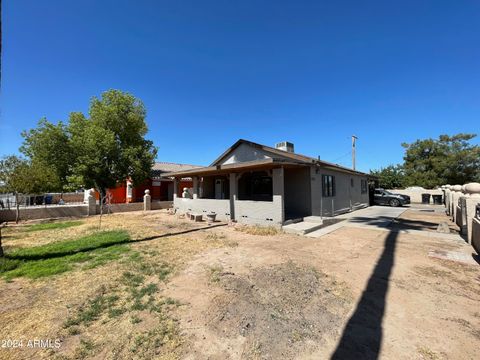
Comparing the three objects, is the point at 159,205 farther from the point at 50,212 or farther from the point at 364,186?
the point at 364,186

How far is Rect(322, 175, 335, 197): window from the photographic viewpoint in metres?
13.3

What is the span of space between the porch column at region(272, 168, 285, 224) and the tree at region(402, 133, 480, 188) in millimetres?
28012

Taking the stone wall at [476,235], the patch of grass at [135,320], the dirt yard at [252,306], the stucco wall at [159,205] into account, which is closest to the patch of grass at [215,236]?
the dirt yard at [252,306]

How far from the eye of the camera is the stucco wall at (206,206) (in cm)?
1306

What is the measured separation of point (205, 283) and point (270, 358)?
2326 millimetres

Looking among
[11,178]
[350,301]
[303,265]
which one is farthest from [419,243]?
[11,178]

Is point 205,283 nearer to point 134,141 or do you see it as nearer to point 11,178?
point 11,178

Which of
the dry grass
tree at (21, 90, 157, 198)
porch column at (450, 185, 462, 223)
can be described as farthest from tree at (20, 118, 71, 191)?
porch column at (450, 185, 462, 223)

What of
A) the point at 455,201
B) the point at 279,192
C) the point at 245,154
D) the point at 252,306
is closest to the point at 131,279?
the point at 252,306

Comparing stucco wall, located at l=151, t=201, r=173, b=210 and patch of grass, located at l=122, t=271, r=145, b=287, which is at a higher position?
stucco wall, located at l=151, t=201, r=173, b=210

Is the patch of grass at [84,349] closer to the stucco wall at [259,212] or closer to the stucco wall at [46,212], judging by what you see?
the stucco wall at [259,212]

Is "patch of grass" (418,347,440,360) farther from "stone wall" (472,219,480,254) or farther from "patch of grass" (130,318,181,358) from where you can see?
"stone wall" (472,219,480,254)

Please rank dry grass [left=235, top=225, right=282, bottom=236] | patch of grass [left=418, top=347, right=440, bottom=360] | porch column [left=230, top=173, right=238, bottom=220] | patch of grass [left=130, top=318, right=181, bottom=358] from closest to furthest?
1. patch of grass [left=418, top=347, right=440, bottom=360]
2. patch of grass [left=130, top=318, right=181, bottom=358]
3. dry grass [left=235, top=225, right=282, bottom=236]
4. porch column [left=230, top=173, right=238, bottom=220]

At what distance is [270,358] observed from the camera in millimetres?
2623
